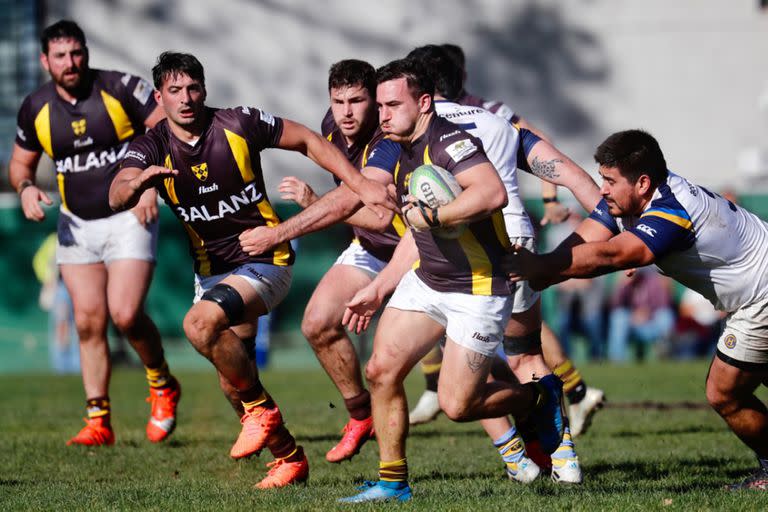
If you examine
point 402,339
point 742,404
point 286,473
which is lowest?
point 286,473

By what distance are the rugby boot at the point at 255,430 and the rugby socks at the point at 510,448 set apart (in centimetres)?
129

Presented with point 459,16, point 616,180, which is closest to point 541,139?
point 616,180

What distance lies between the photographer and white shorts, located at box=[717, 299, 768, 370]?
6.16 meters

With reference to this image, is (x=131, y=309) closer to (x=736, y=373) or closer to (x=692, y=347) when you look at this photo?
(x=736, y=373)

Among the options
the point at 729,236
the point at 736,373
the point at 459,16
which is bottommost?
the point at 736,373

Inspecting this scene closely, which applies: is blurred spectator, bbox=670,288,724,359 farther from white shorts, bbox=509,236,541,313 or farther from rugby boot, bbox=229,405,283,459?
rugby boot, bbox=229,405,283,459

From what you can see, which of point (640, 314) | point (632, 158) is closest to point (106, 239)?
point (632, 158)

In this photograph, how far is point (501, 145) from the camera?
6.81m

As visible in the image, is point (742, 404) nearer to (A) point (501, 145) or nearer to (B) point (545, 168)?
(B) point (545, 168)

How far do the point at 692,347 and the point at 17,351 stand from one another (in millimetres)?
10406

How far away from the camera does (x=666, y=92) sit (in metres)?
23.2

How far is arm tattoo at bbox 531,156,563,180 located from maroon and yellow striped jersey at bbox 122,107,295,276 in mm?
1511

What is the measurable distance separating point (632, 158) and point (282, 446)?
2.52 metres

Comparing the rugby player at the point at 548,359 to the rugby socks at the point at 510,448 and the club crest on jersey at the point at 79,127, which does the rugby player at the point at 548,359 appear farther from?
the club crest on jersey at the point at 79,127
